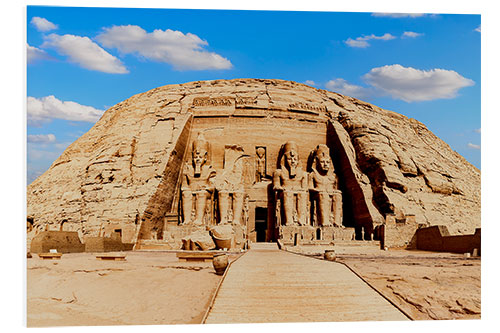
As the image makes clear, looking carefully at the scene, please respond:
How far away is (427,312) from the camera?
823cm

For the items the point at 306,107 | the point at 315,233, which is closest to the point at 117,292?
the point at 315,233

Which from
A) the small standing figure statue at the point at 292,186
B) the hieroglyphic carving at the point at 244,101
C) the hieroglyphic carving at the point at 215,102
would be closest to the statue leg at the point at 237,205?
the small standing figure statue at the point at 292,186

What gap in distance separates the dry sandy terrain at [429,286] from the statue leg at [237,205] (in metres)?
8.55

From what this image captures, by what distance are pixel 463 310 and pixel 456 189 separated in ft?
Answer: 44.8

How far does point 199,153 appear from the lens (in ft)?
65.8

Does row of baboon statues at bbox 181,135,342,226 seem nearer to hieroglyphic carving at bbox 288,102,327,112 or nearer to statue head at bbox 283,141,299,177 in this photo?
statue head at bbox 283,141,299,177

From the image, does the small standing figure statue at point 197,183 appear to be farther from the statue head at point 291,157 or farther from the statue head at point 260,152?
the statue head at point 291,157

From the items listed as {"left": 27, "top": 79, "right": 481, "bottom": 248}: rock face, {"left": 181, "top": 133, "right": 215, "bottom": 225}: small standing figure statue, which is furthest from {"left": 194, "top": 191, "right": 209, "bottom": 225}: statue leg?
{"left": 27, "top": 79, "right": 481, "bottom": 248}: rock face

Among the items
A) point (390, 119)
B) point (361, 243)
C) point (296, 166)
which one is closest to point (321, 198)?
point (296, 166)

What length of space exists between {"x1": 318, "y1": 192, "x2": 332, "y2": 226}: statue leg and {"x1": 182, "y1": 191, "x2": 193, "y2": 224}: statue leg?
5306mm

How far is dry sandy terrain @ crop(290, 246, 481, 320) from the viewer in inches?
328

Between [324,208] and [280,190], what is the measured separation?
196 centimetres

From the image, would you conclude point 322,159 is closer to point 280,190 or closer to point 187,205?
point 280,190
